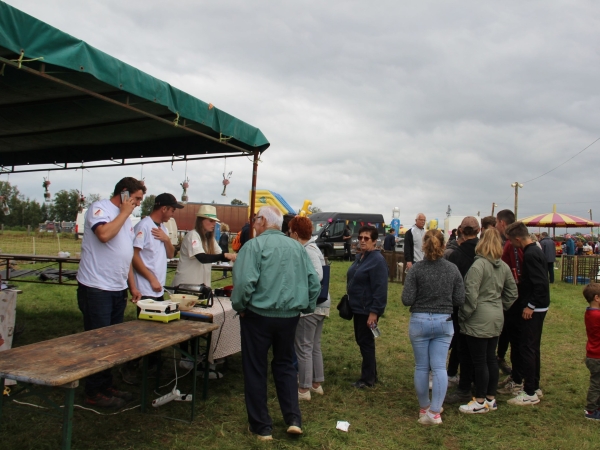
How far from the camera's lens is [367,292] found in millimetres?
4484

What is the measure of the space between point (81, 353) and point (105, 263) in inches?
43.2

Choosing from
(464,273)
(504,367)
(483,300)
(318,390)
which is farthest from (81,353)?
(504,367)

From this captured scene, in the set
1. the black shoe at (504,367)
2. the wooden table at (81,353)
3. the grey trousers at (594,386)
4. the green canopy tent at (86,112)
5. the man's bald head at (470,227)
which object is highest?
the green canopy tent at (86,112)

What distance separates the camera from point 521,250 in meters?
4.50

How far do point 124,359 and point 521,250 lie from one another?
362 cm

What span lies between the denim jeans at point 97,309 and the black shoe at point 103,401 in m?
0.03

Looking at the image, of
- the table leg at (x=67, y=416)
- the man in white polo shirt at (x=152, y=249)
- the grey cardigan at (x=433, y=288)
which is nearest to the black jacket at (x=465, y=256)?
the grey cardigan at (x=433, y=288)

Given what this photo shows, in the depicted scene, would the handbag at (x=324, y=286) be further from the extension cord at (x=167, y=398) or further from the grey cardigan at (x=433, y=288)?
the extension cord at (x=167, y=398)

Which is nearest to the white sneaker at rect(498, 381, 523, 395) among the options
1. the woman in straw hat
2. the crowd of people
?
the crowd of people

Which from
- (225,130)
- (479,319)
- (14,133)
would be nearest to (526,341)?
(479,319)

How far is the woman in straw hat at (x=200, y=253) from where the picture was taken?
4.50 m

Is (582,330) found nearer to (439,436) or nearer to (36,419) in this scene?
(439,436)

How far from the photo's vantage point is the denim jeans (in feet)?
11.8

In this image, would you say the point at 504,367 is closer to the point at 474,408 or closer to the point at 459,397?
the point at 459,397
